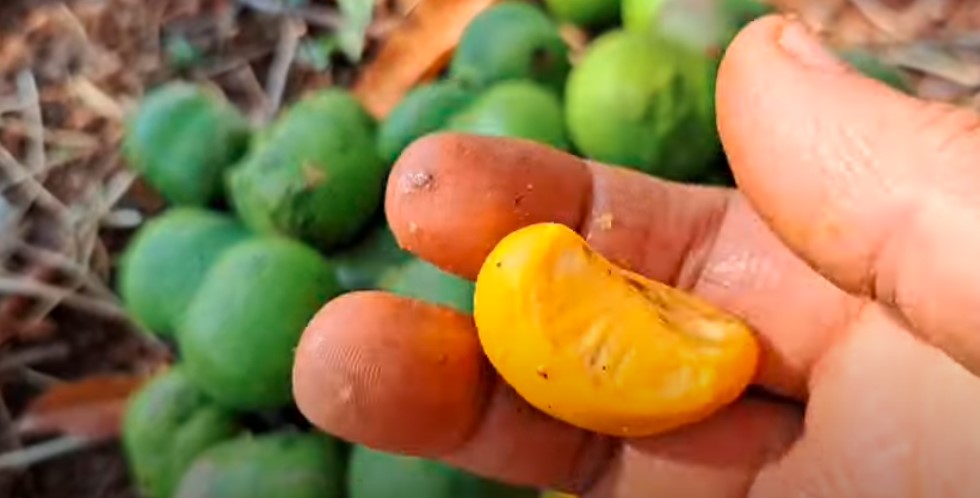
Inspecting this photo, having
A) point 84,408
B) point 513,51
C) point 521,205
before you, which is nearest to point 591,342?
point 521,205

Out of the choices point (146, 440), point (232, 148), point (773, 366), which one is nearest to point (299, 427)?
point (146, 440)

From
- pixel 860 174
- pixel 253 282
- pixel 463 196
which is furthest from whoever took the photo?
pixel 253 282

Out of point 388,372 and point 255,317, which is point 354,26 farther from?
point 388,372

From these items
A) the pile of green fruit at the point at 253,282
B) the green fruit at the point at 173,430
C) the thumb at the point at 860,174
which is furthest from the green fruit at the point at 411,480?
the thumb at the point at 860,174

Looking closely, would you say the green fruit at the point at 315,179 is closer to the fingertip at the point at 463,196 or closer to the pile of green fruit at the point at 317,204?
the pile of green fruit at the point at 317,204

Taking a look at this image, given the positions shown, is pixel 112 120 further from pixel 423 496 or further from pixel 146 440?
pixel 423 496

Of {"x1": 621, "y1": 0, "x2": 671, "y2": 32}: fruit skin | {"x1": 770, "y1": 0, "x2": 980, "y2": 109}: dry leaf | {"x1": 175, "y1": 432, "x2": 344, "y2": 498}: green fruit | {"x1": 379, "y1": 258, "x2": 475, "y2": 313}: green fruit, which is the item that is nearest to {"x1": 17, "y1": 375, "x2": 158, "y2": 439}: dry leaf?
{"x1": 175, "y1": 432, "x2": 344, "y2": 498}: green fruit
